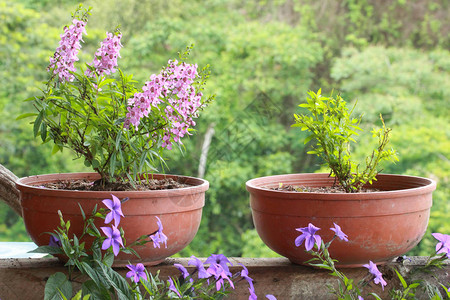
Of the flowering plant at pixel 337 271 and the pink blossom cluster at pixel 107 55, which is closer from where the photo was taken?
the flowering plant at pixel 337 271

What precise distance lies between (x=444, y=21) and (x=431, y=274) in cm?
A: 443

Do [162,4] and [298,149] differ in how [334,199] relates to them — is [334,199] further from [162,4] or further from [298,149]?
[162,4]

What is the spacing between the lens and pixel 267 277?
94 cm

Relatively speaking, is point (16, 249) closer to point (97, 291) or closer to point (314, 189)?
point (97, 291)

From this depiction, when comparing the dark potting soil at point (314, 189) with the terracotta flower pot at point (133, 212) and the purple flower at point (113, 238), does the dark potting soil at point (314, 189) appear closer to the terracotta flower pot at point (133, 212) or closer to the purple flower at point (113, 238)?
the terracotta flower pot at point (133, 212)

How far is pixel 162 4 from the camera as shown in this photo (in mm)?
Result: 4395

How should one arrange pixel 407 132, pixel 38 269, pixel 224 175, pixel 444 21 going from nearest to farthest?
pixel 38 269 < pixel 224 175 < pixel 407 132 < pixel 444 21

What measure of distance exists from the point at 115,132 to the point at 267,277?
380 millimetres

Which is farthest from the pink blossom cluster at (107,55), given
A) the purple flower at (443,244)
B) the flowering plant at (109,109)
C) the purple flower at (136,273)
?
the purple flower at (443,244)

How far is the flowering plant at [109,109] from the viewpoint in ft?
2.85

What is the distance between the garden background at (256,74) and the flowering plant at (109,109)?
2702 millimetres

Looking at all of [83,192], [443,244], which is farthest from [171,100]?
[443,244]

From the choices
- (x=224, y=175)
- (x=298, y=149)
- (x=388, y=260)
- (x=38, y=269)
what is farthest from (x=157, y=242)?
(x=298, y=149)

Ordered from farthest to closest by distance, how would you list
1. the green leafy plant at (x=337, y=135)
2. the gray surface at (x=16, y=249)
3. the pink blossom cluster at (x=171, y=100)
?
the gray surface at (x=16, y=249) → the green leafy plant at (x=337, y=135) → the pink blossom cluster at (x=171, y=100)
